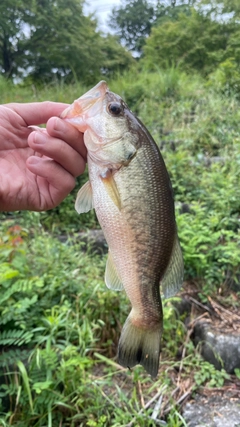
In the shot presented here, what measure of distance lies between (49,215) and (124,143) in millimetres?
3253

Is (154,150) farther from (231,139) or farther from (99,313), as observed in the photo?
(231,139)

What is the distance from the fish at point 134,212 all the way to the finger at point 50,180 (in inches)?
8.1

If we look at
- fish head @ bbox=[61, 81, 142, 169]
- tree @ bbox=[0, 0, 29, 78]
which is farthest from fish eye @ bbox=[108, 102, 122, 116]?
tree @ bbox=[0, 0, 29, 78]

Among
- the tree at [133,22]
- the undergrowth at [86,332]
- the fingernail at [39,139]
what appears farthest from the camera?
the tree at [133,22]

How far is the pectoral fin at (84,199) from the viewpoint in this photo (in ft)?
3.99

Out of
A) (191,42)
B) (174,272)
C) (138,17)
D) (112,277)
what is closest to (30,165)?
(112,277)

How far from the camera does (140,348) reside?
1137mm

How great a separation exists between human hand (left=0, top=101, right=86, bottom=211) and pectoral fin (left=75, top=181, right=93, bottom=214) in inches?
5.8

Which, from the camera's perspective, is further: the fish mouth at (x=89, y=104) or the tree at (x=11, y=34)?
the tree at (x=11, y=34)

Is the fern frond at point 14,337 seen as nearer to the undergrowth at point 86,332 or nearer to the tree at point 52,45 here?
the undergrowth at point 86,332

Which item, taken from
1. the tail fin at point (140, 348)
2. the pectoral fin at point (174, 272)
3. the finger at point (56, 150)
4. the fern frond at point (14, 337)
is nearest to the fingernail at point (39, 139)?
the finger at point (56, 150)

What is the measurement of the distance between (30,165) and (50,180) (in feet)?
0.35

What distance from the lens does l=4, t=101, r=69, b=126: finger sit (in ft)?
4.63

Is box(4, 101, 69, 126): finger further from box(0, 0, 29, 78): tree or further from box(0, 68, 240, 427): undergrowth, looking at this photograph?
box(0, 0, 29, 78): tree
